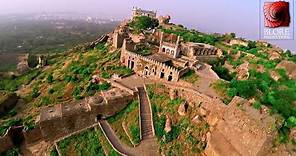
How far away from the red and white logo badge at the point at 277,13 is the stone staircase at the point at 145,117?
1609cm

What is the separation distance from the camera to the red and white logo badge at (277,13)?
2894 cm

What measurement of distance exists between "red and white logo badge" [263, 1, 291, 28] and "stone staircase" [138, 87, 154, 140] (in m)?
16.1

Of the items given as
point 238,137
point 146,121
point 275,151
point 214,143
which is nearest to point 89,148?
point 146,121

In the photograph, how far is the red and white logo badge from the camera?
28.9 metres

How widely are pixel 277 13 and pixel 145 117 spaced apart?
18.4 metres

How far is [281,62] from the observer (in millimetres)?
33156

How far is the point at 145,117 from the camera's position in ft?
88.8

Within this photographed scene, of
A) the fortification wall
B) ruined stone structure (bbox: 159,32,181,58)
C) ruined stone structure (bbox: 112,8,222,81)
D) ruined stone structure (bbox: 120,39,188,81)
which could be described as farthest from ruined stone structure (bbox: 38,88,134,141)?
ruined stone structure (bbox: 159,32,181,58)

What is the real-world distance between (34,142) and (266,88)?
24.7 metres

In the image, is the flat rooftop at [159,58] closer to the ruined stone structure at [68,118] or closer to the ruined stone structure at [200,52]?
the ruined stone structure at [200,52]

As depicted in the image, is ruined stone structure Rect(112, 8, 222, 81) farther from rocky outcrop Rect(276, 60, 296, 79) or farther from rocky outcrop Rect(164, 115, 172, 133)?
rocky outcrop Rect(276, 60, 296, 79)

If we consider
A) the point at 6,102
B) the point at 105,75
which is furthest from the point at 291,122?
the point at 6,102

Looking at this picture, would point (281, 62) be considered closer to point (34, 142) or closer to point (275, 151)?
point (275, 151)

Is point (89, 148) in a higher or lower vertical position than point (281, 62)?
lower
